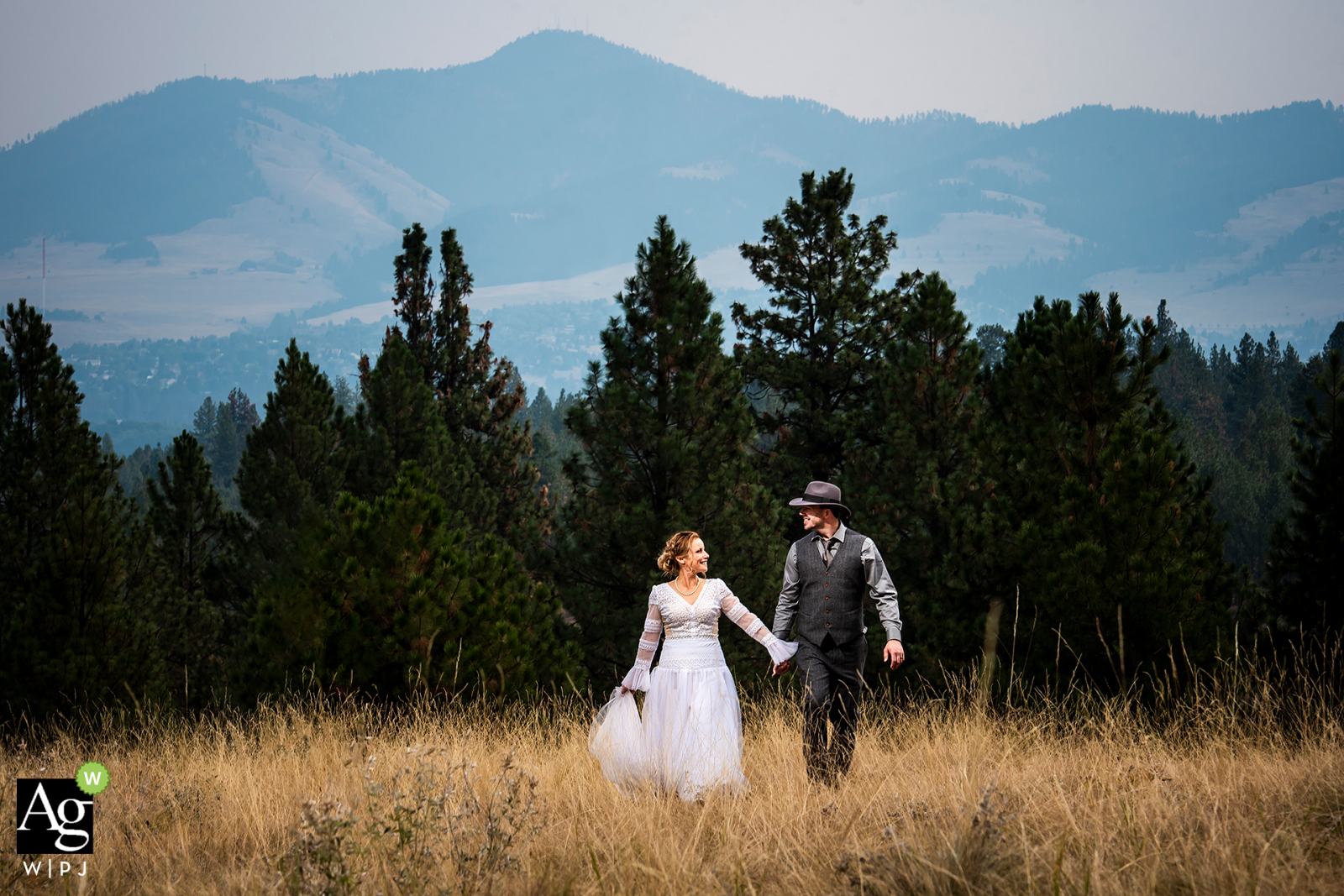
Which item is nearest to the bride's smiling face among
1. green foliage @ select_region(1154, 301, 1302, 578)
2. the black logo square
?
the black logo square

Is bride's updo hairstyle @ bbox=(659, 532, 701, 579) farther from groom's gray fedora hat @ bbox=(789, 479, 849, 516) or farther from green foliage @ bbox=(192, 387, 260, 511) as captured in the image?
green foliage @ bbox=(192, 387, 260, 511)

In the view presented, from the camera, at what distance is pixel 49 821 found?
438cm

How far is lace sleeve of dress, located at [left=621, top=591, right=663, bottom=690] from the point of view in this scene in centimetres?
516

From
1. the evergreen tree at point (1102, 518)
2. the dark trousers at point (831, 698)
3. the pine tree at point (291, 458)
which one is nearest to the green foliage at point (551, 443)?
the pine tree at point (291, 458)

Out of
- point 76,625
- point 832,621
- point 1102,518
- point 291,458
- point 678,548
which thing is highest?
point 291,458

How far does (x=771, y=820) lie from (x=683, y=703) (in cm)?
104

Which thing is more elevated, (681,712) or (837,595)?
(837,595)

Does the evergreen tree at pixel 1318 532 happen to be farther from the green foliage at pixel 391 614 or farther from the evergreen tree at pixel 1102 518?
the green foliage at pixel 391 614

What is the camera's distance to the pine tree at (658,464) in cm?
1360

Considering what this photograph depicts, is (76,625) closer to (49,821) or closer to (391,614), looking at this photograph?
(391,614)

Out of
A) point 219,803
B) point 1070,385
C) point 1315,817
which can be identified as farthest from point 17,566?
point 1315,817

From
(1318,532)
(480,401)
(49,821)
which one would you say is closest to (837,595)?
(49,821)

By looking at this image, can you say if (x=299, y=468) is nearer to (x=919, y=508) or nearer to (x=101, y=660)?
(x=101, y=660)

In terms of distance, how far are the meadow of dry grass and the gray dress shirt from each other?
753 mm
